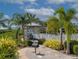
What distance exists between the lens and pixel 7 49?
458 cm

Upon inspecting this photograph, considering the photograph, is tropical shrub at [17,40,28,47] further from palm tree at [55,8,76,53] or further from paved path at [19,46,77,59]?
palm tree at [55,8,76,53]

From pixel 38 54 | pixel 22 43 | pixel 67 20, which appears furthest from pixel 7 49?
pixel 67 20

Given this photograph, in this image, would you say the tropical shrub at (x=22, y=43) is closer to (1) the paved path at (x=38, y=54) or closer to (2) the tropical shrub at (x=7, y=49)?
(1) the paved path at (x=38, y=54)

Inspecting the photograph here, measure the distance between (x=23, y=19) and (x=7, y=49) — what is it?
4.28 ft

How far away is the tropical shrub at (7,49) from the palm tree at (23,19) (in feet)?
1.85

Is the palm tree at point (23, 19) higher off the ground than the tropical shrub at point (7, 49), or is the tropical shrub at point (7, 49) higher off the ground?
the palm tree at point (23, 19)

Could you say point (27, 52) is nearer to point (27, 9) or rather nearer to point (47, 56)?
point (47, 56)

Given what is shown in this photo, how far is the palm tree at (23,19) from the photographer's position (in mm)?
5116

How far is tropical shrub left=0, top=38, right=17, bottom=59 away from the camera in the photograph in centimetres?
447

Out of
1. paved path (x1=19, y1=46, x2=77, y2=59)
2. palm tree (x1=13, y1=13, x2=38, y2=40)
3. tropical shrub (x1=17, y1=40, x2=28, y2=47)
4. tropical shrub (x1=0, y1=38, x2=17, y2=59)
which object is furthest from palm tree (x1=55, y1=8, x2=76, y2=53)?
tropical shrub (x1=0, y1=38, x2=17, y2=59)

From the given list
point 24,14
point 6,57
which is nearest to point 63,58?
point 24,14

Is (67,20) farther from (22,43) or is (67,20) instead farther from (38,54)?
(22,43)

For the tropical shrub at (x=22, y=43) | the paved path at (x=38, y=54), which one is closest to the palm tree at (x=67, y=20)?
the paved path at (x=38, y=54)

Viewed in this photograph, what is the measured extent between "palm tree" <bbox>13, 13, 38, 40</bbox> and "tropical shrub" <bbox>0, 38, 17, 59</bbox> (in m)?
0.56
